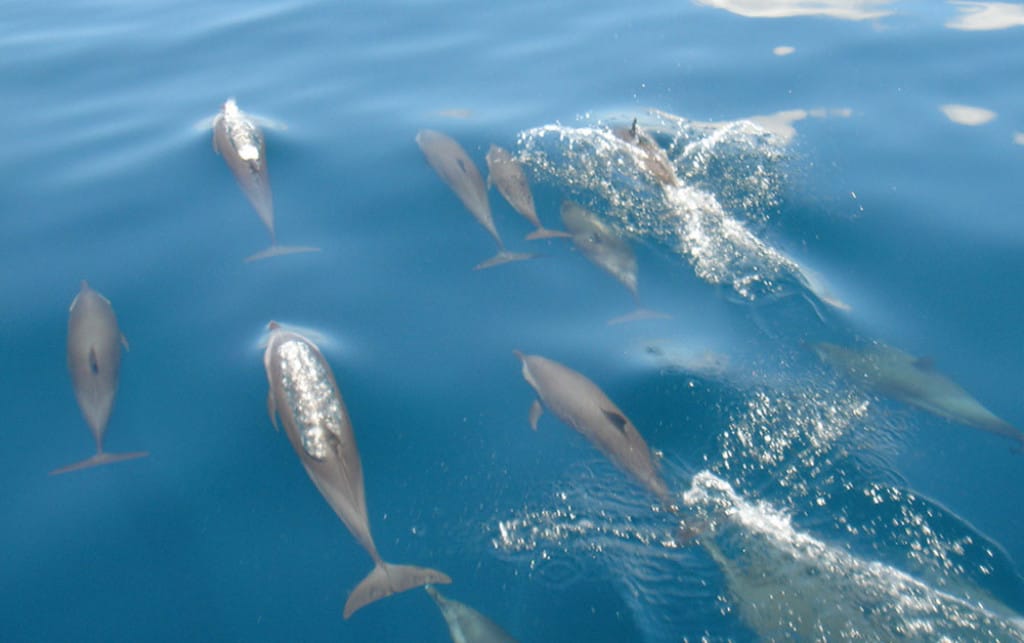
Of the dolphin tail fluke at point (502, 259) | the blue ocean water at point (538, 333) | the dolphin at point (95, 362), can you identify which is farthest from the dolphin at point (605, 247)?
the dolphin at point (95, 362)

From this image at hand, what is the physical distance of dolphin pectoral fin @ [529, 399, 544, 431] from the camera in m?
6.28

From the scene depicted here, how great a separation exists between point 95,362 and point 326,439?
224cm

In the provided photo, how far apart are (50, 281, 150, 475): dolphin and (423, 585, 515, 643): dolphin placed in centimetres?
271

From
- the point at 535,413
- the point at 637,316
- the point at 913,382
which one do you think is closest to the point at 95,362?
the point at 535,413

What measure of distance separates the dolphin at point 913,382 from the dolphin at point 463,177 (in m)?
3.04

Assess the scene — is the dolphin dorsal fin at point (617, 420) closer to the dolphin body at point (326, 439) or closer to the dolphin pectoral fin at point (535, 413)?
the dolphin pectoral fin at point (535, 413)

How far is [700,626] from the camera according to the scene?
4895mm

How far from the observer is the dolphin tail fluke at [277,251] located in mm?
8000

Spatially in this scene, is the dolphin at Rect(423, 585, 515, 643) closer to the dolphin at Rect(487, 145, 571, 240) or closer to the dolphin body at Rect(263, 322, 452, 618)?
the dolphin body at Rect(263, 322, 452, 618)

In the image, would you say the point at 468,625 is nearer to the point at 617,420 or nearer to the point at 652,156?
the point at 617,420

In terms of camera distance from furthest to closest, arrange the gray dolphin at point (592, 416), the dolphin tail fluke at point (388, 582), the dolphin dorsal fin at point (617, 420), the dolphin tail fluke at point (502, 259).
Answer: the dolphin tail fluke at point (502, 259), the dolphin dorsal fin at point (617, 420), the gray dolphin at point (592, 416), the dolphin tail fluke at point (388, 582)

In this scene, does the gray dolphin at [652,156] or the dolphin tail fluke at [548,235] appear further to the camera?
the gray dolphin at [652,156]

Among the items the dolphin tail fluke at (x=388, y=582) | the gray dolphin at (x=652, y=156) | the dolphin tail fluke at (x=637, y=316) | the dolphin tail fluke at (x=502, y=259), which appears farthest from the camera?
the gray dolphin at (x=652, y=156)

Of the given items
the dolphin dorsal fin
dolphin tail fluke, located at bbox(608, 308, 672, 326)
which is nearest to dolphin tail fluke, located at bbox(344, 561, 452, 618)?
the dolphin dorsal fin
